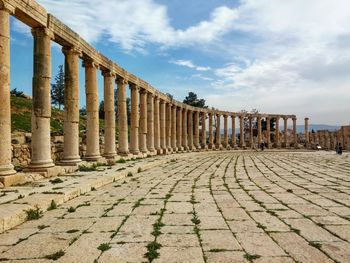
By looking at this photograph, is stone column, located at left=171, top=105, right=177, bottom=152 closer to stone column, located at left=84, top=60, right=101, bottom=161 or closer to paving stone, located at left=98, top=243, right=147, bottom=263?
stone column, located at left=84, top=60, right=101, bottom=161

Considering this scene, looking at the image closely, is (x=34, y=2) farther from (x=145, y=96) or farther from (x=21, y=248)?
(x=145, y=96)

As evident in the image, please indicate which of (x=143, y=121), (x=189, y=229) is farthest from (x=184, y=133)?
(x=189, y=229)

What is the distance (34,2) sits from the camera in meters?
12.3

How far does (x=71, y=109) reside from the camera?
15859mm

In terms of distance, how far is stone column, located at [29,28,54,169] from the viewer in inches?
511

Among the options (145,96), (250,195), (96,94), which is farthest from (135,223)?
(145,96)

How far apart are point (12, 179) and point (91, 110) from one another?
858 centimetres

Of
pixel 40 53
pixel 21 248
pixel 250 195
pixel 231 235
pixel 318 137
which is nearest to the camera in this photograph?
pixel 21 248

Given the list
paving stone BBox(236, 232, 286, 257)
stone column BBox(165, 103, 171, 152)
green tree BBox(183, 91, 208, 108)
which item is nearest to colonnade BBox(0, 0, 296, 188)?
stone column BBox(165, 103, 171, 152)

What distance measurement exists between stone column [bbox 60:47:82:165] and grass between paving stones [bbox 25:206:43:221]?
26.3ft

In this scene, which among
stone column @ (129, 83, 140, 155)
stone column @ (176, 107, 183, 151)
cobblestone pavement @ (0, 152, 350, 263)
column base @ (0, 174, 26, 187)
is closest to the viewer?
cobblestone pavement @ (0, 152, 350, 263)

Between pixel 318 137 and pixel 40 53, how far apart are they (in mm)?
62367

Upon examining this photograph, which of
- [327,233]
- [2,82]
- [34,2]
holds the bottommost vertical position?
[327,233]

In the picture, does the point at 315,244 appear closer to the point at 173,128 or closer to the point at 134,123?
the point at 134,123
